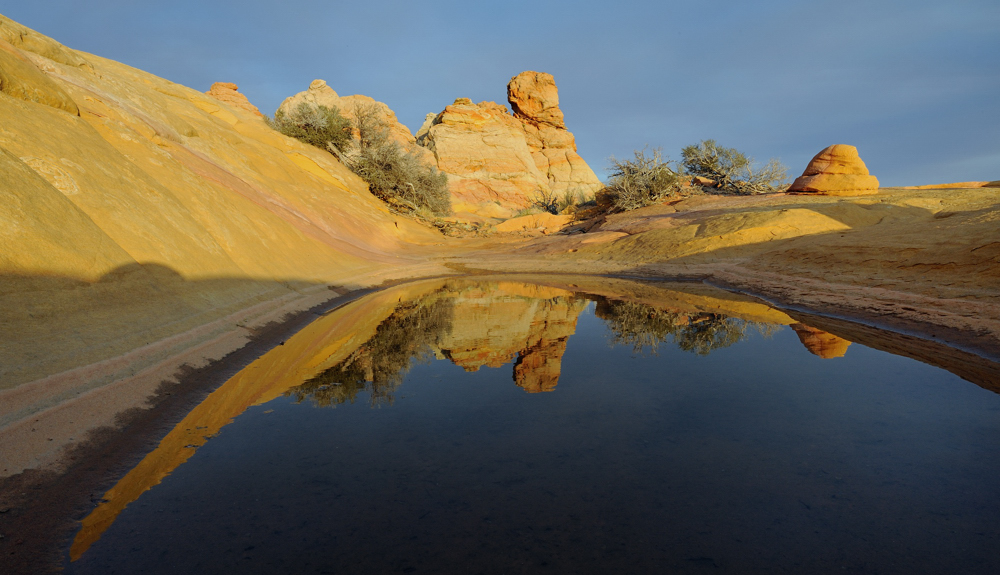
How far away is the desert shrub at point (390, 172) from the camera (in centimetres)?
2809

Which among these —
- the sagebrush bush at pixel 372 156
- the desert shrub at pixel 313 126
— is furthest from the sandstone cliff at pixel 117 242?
the sagebrush bush at pixel 372 156

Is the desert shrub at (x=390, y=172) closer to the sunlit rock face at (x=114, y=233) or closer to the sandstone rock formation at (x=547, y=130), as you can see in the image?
the sunlit rock face at (x=114, y=233)

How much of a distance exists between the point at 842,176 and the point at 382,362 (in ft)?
85.3

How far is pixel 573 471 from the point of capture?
3486mm

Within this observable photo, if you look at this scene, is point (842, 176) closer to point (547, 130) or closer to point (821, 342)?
point (821, 342)

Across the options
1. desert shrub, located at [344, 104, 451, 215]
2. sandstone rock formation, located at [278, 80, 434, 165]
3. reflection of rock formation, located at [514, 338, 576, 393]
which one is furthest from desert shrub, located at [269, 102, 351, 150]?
reflection of rock formation, located at [514, 338, 576, 393]

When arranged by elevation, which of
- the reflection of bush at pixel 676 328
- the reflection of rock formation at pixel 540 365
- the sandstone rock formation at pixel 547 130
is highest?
the sandstone rock formation at pixel 547 130

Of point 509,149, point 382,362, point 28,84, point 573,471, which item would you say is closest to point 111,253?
point 382,362

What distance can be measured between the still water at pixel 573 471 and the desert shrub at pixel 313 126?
2469 cm

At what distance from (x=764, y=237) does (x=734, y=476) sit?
577 inches

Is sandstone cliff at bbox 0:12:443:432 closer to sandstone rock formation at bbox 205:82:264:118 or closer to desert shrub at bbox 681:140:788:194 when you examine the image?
desert shrub at bbox 681:140:788:194

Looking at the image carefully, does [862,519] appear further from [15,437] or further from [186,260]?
[186,260]

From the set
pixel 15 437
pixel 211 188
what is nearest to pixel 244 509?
pixel 15 437

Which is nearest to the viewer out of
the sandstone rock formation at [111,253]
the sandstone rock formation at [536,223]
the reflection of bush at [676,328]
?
the sandstone rock formation at [111,253]
